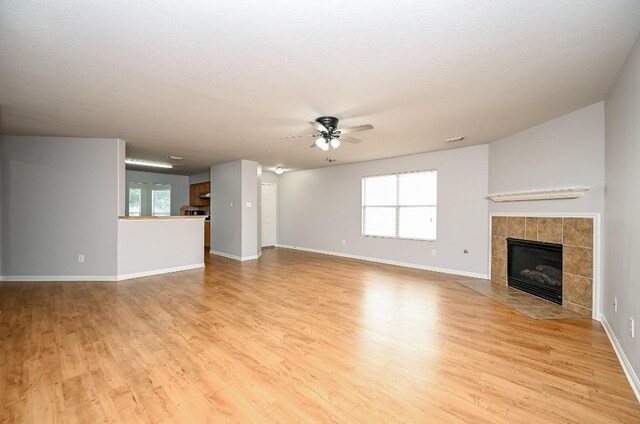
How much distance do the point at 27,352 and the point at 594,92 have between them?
19.4ft

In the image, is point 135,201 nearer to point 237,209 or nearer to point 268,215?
point 268,215

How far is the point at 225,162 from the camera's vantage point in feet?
23.4

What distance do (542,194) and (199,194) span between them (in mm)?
8790

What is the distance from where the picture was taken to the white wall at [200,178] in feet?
29.1

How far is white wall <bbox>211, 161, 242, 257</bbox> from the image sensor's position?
6871 millimetres

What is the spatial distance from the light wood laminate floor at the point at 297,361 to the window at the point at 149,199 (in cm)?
535

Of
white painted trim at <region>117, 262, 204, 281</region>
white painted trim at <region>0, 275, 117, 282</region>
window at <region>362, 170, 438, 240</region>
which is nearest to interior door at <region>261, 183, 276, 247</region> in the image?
white painted trim at <region>117, 262, 204, 281</region>

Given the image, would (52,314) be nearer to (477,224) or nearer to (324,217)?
(324,217)

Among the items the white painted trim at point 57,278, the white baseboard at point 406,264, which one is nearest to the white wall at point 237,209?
the white baseboard at point 406,264

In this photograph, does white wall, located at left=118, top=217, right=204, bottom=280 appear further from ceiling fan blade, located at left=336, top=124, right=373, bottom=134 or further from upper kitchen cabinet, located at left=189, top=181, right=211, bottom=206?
ceiling fan blade, located at left=336, top=124, right=373, bottom=134

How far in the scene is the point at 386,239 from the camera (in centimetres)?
654

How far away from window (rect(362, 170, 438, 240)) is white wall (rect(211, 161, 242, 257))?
310cm

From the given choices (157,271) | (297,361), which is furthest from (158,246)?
(297,361)

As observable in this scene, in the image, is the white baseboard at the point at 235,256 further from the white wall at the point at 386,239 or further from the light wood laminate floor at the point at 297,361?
the light wood laminate floor at the point at 297,361
